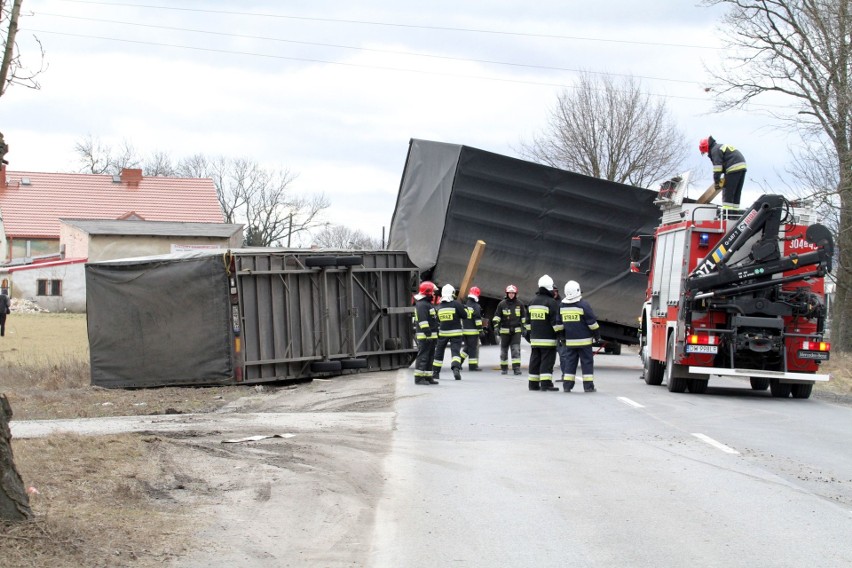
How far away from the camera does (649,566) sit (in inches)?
247

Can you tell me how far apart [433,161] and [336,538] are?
16779 millimetres

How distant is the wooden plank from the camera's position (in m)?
23.0

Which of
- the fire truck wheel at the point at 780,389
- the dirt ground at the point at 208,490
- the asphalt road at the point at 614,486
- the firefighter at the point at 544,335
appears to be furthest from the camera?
the fire truck wheel at the point at 780,389

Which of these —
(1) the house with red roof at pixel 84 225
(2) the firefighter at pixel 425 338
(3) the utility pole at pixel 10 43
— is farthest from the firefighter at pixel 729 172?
(1) the house with red roof at pixel 84 225

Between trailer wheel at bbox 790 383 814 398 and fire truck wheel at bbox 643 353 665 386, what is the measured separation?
258 cm

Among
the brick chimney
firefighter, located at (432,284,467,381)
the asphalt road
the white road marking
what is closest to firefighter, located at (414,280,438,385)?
firefighter, located at (432,284,467,381)

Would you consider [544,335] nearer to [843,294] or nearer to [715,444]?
[715,444]

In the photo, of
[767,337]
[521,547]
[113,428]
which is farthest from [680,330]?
[521,547]

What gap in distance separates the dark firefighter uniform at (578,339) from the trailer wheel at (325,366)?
16.0 feet

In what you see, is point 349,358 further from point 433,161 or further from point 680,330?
point 680,330

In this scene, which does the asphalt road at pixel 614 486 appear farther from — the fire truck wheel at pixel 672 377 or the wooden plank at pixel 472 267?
the wooden plank at pixel 472 267

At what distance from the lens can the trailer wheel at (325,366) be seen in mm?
20500

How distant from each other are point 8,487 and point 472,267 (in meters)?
17.3

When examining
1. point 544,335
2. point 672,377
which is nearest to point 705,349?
point 672,377
